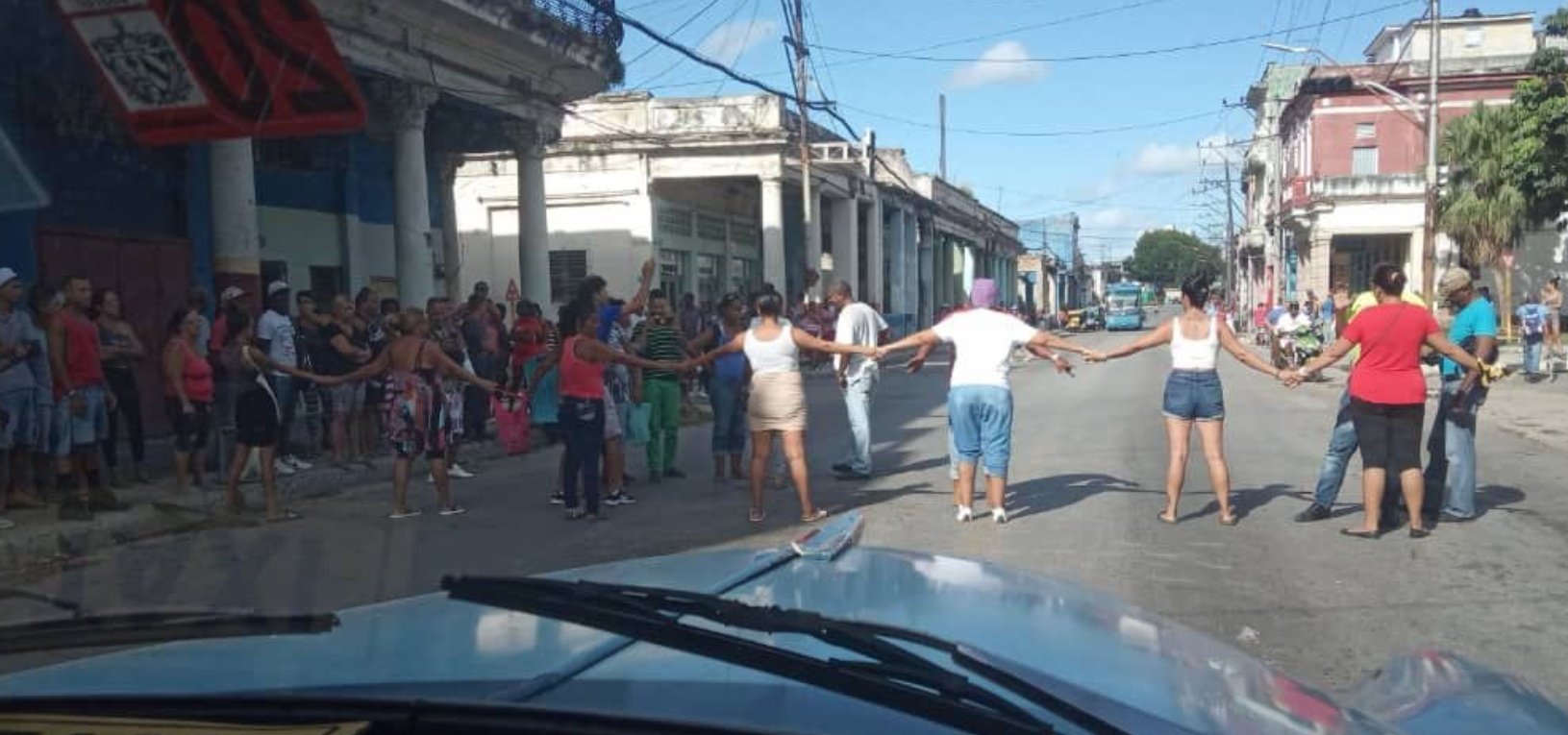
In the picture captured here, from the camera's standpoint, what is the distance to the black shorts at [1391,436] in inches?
310

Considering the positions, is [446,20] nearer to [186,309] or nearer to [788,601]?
[186,309]

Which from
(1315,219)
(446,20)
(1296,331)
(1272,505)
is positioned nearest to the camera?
(1272,505)

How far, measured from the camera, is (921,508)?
9.39 metres

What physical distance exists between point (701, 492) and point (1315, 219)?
41.3m

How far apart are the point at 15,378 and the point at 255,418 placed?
154 cm

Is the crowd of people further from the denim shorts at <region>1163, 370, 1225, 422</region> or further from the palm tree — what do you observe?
the palm tree

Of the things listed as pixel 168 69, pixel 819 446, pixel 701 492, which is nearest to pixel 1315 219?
pixel 819 446

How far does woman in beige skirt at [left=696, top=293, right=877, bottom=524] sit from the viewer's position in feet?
29.1

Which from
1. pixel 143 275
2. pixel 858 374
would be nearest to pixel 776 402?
pixel 858 374

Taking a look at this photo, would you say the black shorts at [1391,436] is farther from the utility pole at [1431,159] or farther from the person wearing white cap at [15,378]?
the utility pole at [1431,159]

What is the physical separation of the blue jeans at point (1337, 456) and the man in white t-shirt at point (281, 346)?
7.98 meters

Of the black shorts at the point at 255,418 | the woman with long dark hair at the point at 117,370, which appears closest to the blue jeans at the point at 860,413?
the black shorts at the point at 255,418

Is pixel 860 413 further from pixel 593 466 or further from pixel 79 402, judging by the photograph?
pixel 79 402

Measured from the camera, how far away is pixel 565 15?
60.4 feet
